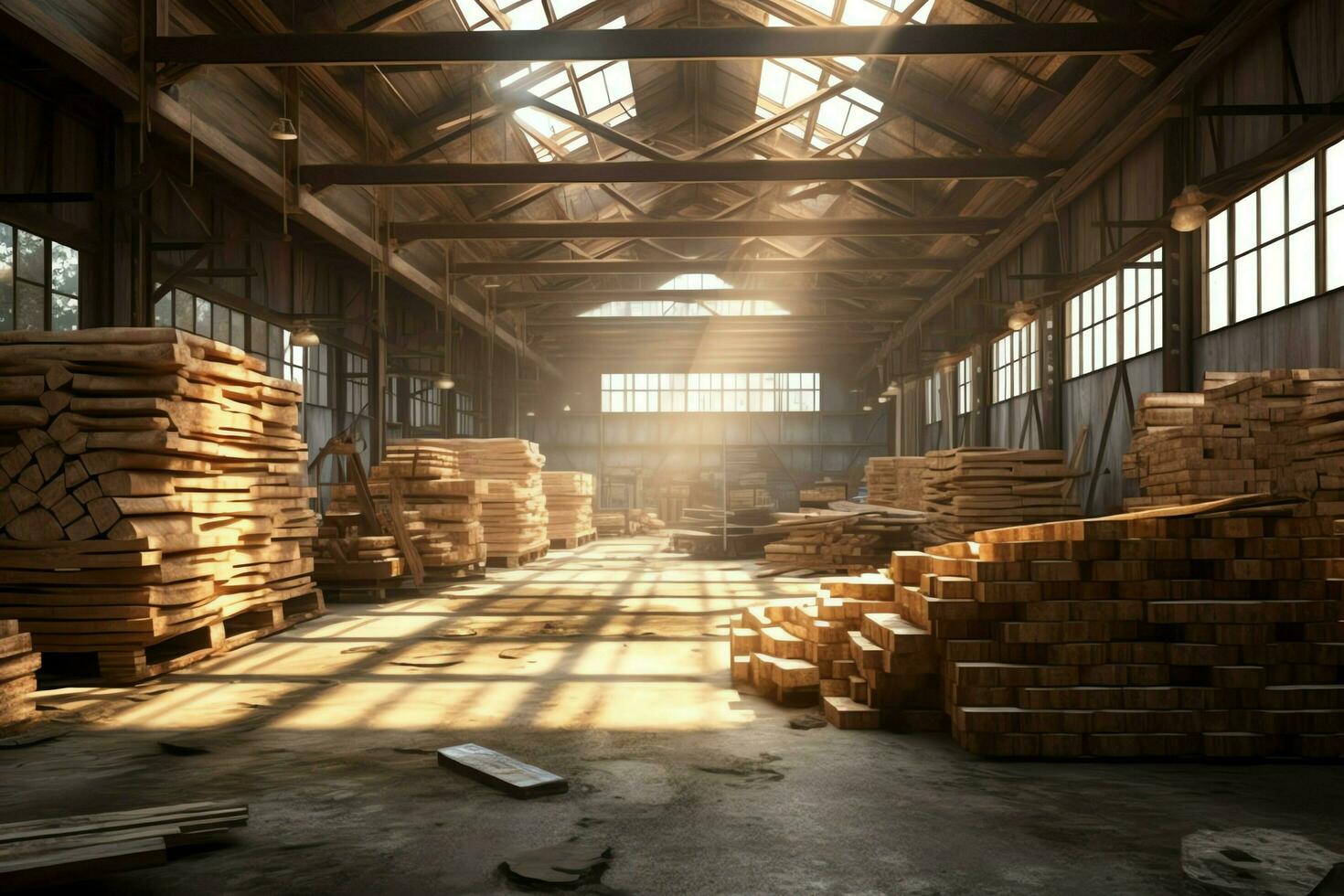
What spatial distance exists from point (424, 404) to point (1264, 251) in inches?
888

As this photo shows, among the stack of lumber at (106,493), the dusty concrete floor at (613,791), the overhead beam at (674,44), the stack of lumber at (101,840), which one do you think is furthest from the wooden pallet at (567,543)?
the stack of lumber at (101,840)

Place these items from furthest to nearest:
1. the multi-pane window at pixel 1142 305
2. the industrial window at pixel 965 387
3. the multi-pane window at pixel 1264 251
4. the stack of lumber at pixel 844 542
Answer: the industrial window at pixel 965 387 < the stack of lumber at pixel 844 542 < the multi-pane window at pixel 1142 305 < the multi-pane window at pixel 1264 251

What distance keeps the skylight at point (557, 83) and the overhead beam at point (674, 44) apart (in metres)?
2.64

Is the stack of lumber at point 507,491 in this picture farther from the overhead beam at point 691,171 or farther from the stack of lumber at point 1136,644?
the stack of lumber at point 1136,644

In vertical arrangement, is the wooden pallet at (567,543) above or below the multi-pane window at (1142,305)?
below

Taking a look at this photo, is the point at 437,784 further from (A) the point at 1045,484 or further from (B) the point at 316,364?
(B) the point at 316,364

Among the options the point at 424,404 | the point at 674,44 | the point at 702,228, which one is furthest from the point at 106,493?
the point at 424,404

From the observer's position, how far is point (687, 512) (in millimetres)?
23516

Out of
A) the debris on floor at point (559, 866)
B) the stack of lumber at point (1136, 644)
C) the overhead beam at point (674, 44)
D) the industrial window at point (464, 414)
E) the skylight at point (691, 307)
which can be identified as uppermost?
the skylight at point (691, 307)

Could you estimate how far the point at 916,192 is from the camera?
21.0m

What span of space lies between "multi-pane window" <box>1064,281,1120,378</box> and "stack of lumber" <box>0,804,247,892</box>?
14293 mm

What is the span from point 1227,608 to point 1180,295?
850 cm

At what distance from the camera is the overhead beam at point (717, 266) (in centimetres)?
2228

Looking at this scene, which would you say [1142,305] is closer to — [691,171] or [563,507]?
[691,171]
